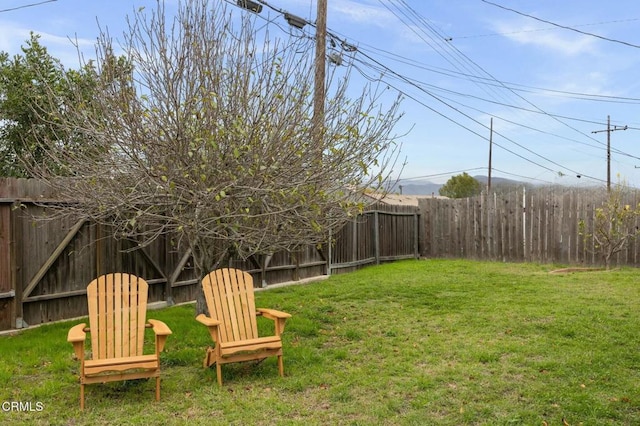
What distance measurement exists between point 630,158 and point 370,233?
2314 centimetres

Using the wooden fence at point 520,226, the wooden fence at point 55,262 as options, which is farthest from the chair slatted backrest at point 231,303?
the wooden fence at point 520,226

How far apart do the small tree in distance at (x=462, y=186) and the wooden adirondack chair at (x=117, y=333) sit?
130 feet

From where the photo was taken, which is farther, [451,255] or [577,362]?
[451,255]

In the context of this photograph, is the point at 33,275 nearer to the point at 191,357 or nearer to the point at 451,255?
the point at 191,357

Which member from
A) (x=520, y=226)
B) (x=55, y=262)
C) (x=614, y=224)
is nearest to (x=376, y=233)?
(x=520, y=226)

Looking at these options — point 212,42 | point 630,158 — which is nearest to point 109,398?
point 212,42

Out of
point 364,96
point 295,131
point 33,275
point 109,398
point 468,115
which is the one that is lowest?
point 109,398

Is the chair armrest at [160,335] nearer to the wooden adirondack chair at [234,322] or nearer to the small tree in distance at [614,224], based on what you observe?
the wooden adirondack chair at [234,322]

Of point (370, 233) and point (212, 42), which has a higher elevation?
point (212, 42)

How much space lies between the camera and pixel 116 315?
Result: 4336mm

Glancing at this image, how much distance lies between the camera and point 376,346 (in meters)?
5.34

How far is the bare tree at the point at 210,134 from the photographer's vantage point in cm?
464

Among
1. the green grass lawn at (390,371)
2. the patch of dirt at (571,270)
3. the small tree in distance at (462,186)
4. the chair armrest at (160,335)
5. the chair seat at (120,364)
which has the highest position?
the small tree in distance at (462,186)

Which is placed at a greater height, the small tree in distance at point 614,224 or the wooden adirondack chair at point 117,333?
the small tree in distance at point 614,224
